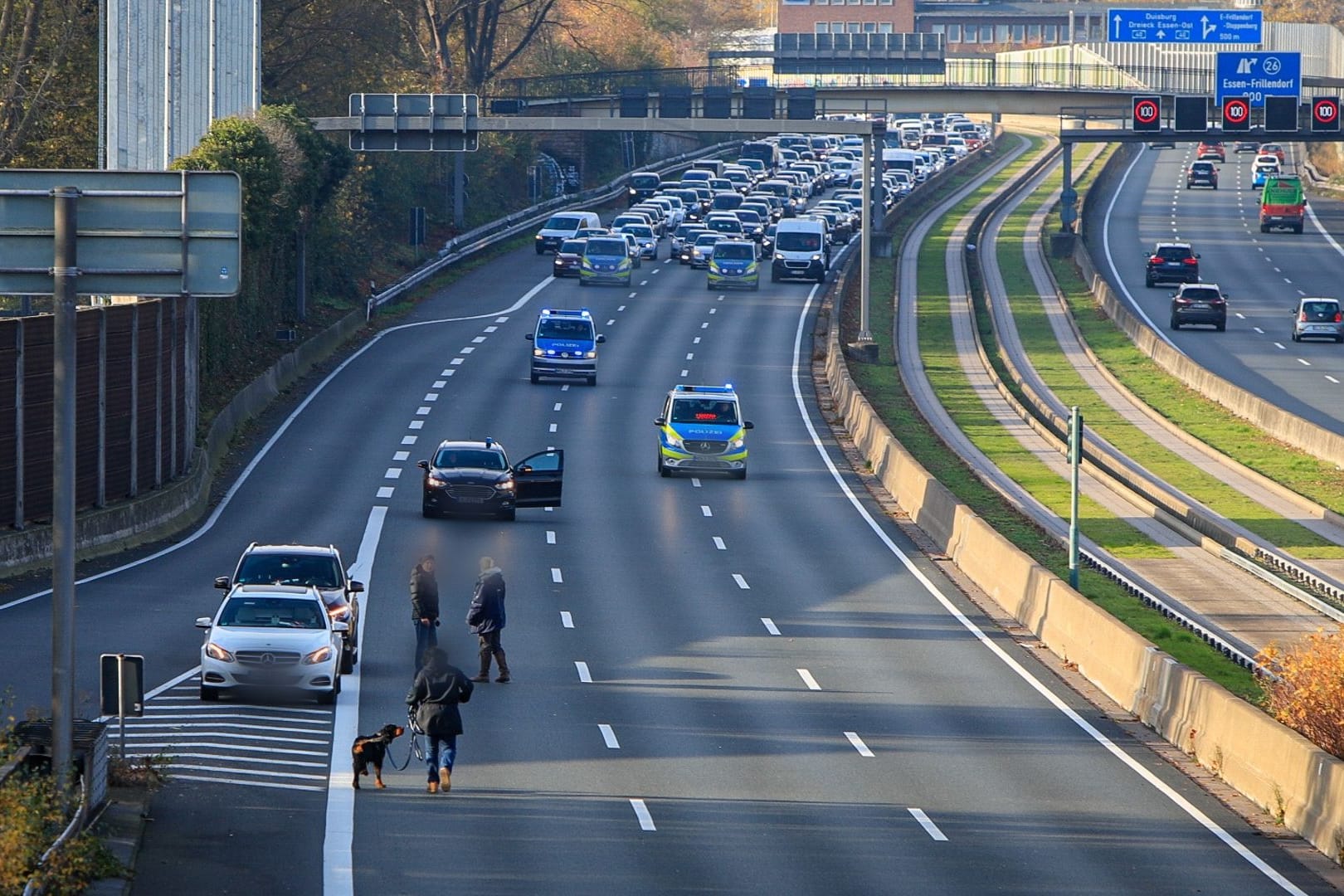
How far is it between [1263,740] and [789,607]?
1181 centimetres

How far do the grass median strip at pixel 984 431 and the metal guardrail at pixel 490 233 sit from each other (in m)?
18.1

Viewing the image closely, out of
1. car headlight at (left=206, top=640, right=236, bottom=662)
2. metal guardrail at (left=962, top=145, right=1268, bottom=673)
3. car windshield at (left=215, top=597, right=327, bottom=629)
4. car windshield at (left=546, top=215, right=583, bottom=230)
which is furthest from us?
car windshield at (left=546, top=215, right=583, bottom=230)

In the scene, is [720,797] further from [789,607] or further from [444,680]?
[789,607]

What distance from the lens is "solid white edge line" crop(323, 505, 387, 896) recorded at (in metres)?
15.5

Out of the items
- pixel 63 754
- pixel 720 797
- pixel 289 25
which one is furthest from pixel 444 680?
pixel 289 25

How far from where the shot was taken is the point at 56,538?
1577 centimetres

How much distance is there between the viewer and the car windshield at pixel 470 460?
122ft

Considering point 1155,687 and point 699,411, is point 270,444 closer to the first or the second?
point 699,411

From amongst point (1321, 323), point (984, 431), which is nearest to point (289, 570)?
point (984, 431)

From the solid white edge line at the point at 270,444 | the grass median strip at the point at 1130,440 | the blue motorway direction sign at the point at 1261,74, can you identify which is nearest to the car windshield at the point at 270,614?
the solid white edge line at the point at 270,444

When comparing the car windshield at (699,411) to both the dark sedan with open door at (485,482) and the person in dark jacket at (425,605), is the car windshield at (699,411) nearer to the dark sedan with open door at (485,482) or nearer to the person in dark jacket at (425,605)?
the dark sedan with open door at (485,482)

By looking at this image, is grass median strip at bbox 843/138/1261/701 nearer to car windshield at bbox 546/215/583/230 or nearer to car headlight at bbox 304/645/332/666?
car headlight at bbox 304/645/332/666

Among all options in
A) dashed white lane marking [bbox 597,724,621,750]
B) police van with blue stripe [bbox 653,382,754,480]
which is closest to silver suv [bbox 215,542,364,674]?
dashed white lane marking [bbox 597,724,621,750]

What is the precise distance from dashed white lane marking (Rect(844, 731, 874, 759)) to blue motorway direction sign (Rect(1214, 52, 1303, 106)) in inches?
2664
